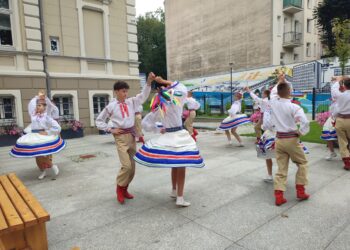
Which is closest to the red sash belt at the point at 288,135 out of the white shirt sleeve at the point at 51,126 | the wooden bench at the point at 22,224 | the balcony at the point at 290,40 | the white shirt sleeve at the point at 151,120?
the white shirt sleeve at the point at 151,120

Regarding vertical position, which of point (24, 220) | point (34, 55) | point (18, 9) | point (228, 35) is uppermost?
point (228, 35)

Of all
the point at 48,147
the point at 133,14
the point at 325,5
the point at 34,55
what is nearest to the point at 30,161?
the point at 48,147

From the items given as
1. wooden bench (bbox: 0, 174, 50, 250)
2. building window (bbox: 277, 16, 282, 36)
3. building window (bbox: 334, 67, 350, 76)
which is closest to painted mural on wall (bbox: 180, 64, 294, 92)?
building window (bbox: 334, 67, 350, 76)

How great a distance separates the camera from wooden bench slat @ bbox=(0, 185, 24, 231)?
2.57 meters

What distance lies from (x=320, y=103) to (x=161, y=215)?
706 inches

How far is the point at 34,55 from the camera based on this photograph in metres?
11.8

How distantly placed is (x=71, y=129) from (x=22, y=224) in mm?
10342

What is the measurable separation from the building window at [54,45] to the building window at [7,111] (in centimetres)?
279

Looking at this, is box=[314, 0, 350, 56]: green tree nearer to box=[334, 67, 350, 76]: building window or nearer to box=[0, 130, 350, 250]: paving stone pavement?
box=[334, 67, 350, 76]: building window

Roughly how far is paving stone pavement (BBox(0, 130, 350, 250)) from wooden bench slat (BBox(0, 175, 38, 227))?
59 centimetres

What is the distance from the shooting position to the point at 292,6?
25.6 m

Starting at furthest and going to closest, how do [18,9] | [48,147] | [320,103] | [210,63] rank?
[210,63] → [320,103] → [18,9] → [48,147]

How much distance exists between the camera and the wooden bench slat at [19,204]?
2674 millimetres

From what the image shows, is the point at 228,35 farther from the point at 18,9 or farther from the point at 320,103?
the point at 18,9
